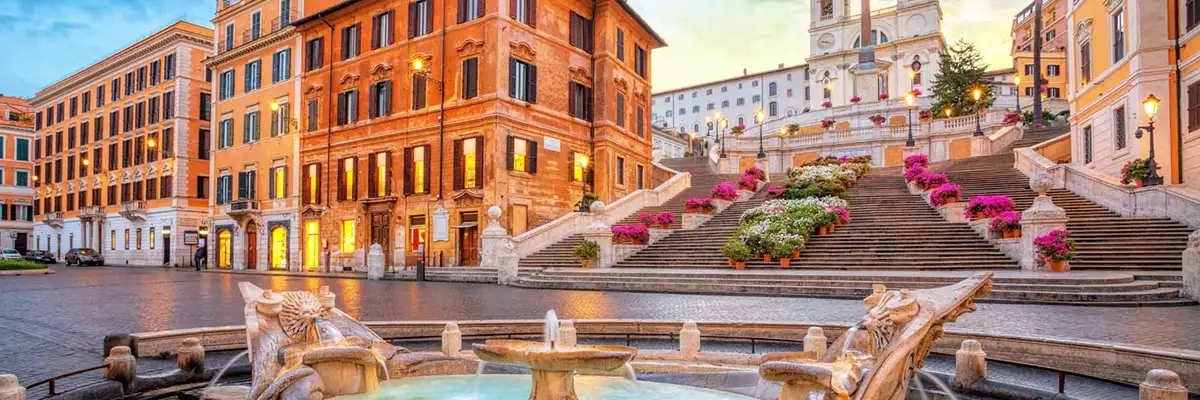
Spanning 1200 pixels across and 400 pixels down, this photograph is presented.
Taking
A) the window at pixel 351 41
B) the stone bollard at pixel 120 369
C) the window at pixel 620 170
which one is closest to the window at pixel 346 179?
the window at pixel 351 41

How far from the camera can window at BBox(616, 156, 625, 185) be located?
113 ft

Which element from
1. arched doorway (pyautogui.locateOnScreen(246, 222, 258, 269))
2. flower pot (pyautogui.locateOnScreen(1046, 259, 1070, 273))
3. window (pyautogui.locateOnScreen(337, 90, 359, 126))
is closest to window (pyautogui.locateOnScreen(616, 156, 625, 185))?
window (pyautogui.locateOnScreen(337, 90, 359, 126))

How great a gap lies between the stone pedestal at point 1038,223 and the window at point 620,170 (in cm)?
1946

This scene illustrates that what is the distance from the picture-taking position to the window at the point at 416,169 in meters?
30.8

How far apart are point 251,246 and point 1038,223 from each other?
3759cm

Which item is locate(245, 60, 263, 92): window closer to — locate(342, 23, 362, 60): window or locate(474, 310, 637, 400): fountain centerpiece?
locate(342, 23, 362, 60): window

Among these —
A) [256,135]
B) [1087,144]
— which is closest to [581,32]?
[256,135]

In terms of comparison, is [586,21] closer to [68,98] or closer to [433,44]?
[433,44]

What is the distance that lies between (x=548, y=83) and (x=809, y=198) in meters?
12.7

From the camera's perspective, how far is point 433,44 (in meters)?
31.4

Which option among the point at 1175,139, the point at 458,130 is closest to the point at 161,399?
the point at 458,130

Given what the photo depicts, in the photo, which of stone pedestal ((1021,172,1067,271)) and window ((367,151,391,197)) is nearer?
stone pedestal ((1021,172,1067,271))

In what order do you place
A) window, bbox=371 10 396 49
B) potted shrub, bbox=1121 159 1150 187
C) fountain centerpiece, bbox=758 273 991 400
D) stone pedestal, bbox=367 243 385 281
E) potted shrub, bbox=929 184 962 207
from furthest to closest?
1. window, bbox=371 10 396 49
2. stone pedestal, bbox=367 243 385 281
3. potted shrub, bbox=929 184 962 207
4. potted shrub, bbox=1121 159 1150 187
5. fountain centerpiece, bbox=758 273 991 400

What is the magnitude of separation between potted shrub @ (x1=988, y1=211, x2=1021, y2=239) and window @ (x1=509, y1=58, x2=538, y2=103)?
18642 millimetres
